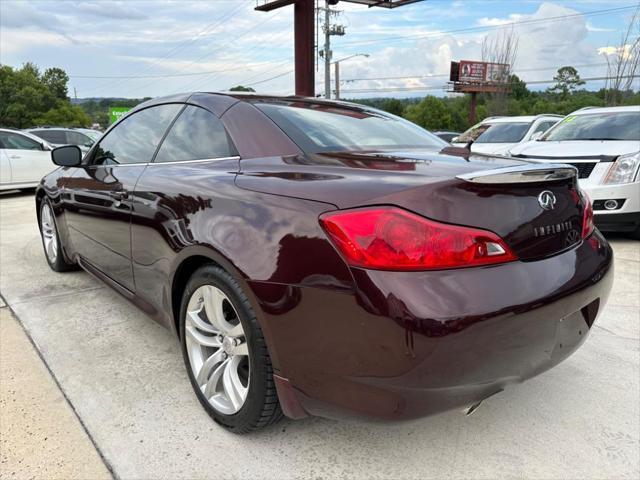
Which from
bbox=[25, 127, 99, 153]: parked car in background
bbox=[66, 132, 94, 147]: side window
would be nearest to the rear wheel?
bbox=[66, 132, 94, 147]: side window

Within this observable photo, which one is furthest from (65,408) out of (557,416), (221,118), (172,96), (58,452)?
(557,416)

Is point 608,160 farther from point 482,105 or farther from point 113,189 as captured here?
point 482,105

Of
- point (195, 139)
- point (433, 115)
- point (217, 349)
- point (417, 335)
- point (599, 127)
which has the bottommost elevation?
point (217, 349)

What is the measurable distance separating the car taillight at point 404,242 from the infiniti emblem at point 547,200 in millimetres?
336

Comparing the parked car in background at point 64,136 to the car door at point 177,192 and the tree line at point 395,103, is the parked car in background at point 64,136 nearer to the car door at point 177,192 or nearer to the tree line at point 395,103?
the car door at point 177,192

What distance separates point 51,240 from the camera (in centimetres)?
451

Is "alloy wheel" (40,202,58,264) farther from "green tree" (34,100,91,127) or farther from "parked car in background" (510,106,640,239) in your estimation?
"green tree" (34,100,91,127)

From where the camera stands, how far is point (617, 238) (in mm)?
6102

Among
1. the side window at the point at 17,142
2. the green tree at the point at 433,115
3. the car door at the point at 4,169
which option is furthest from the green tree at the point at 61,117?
the car door at the point at 4,169

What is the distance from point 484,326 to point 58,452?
1776 mm

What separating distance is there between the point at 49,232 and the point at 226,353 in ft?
10.5

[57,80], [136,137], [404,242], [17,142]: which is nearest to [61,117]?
[57,80]

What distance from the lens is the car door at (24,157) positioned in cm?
1040

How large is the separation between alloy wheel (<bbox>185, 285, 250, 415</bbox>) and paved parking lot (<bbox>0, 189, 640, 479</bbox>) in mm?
168
